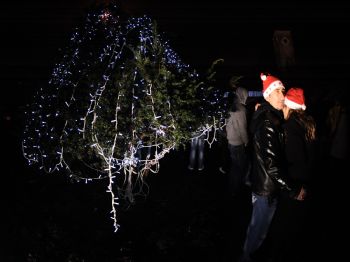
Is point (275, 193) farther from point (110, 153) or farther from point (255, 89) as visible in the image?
point (255, 89)

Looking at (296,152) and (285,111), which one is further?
(285,111)

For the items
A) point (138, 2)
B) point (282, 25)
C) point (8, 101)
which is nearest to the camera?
point (8, 101)

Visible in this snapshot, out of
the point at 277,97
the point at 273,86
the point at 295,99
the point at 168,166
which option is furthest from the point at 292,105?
the point at 168,166

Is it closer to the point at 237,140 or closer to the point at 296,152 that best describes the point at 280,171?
the point at 296,152

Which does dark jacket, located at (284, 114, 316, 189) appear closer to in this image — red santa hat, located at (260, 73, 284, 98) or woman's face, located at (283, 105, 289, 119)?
woman's face, located at (283, 105, 289, 119)

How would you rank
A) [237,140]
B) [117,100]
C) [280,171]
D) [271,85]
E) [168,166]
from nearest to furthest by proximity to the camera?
1. [280,171]
2. [271,85]
3. [117,100]
4. [237,140]
5. [168,166]

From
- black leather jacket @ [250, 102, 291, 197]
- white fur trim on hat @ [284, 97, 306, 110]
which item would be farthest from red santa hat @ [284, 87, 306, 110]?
black leather jacket @ [250, 102, 291, 197]

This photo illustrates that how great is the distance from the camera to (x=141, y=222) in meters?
→ 5.30

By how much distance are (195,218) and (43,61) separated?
8.84 metres

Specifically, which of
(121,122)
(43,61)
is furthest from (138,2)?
(121,122)

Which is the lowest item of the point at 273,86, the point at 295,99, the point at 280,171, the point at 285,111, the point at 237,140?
the point at 280,171

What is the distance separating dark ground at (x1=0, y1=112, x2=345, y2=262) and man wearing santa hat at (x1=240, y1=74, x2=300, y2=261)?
0.87 m

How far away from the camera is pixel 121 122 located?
448cm

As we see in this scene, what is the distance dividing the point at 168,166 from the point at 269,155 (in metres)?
4.65
